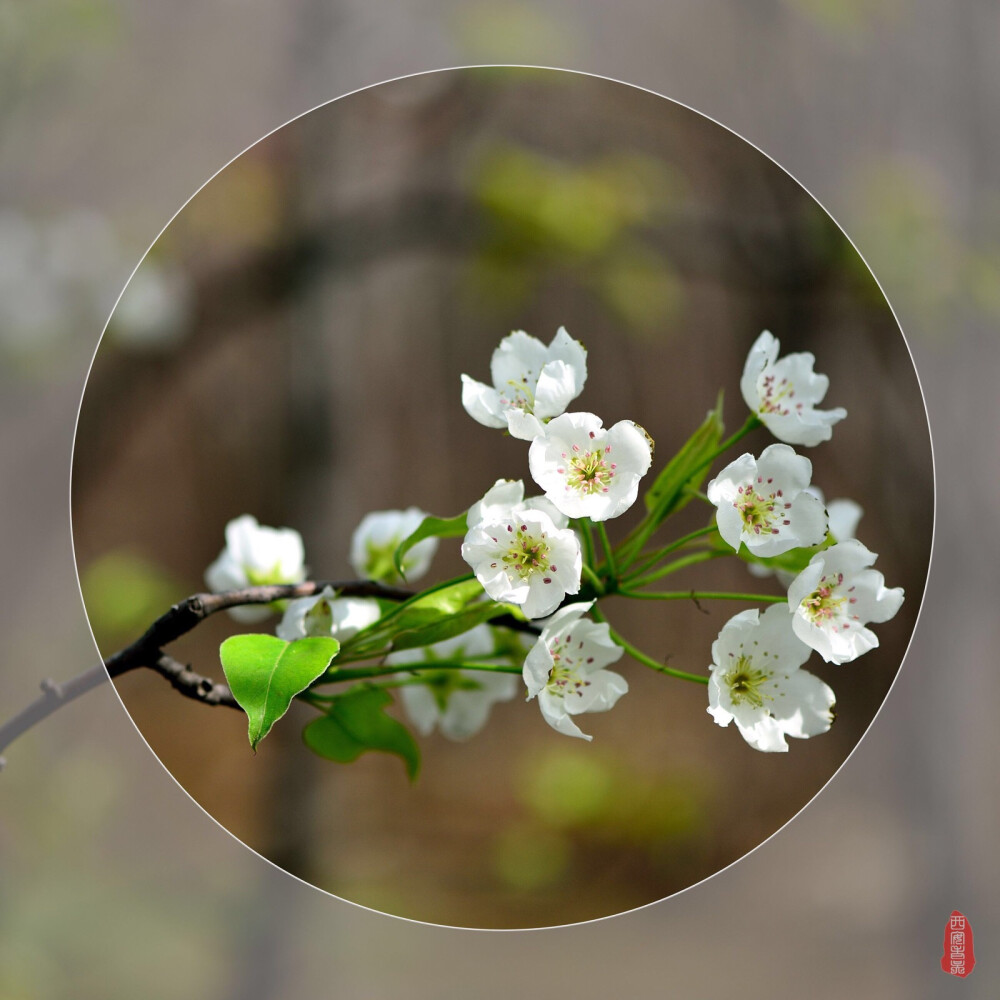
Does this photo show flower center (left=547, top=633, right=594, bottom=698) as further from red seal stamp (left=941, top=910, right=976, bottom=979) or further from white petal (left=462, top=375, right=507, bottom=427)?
red seal stamp (left=941, top=910, right=976, bottom=979)

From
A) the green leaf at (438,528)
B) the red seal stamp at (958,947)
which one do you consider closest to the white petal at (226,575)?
the green leaf at (438,528)

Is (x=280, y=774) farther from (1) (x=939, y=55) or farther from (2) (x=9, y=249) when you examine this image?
(1) (x=939, y=55)

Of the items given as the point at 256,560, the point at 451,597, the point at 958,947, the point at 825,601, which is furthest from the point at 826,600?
the point at 958,947

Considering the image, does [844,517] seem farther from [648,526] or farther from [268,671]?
[268,671]

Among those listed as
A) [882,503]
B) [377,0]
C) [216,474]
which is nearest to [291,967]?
[216,474]

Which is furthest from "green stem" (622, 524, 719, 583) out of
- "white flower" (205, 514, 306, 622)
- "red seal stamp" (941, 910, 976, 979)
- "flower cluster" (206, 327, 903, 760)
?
"red seal stamp" (941, 910, 976, 979)

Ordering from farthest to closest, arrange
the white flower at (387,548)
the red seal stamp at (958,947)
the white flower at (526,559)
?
the red seal stamp at (958,947)
the white flower at (387,548)
the white flower at (526,559)

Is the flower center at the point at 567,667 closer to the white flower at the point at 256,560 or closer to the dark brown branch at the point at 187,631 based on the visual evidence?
the dark brown branch at the point at 187,631
